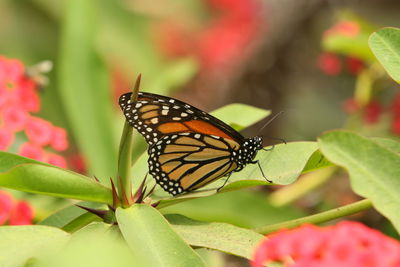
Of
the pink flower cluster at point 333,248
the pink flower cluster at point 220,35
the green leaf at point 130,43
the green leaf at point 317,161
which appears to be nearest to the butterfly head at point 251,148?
the green leaf at point 317,161

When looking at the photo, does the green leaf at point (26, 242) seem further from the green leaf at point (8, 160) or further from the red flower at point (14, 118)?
the red flower at point (14, 118)

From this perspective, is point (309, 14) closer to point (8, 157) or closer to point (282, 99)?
point (282, 99)

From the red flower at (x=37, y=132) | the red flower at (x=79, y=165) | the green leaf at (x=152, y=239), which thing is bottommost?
the red flower at (x=79, y=165)

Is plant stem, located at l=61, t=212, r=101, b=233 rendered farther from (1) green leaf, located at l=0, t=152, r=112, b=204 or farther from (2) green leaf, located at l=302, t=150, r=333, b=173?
(2) green leaf, located at l=302, t=150, r=333, b=173

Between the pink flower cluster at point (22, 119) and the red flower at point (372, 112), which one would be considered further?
the red flower at point (372, 112)

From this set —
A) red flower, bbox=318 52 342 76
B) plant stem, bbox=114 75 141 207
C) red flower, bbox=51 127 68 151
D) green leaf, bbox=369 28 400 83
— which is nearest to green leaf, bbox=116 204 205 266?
plant stem, bbox=114 75 141 207

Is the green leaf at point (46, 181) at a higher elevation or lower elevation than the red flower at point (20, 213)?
higher

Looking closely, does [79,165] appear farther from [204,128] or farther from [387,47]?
[387,47]

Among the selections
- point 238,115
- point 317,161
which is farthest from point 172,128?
point 317,161
